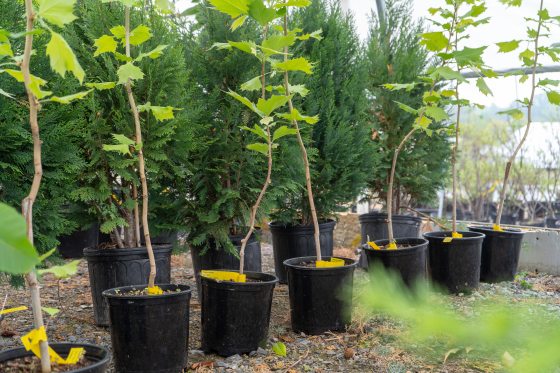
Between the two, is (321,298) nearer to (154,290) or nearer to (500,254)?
(154,290)

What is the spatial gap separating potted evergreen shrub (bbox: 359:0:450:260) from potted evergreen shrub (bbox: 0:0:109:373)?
11.1ft

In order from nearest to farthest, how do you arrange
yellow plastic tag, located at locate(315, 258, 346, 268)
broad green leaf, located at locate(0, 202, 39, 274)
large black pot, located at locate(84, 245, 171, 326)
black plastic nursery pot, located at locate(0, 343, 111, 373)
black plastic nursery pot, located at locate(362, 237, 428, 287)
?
broad green leaf, located at locate(0, 202, 39, 274) → black plastic nursery pot, located at locate(0, 343, 111, 373) → large black pot, located at locate(84, 245, 171, 326) → yellow plastic tag, located at locate(315, 258, 346, 268) → black plastic nursery pot, located at locate(362, 237, 428, 287)

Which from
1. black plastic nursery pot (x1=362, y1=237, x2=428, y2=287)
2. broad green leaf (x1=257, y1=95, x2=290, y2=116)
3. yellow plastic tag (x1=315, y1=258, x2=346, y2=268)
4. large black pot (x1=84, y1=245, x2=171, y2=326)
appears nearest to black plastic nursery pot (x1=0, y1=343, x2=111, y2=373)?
broad green leaf (x1=257, y1=95, x2=290, y2=116)

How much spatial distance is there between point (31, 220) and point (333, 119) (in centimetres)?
292

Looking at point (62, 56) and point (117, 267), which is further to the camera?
Answer: point (117, 267)

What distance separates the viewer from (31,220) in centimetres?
139

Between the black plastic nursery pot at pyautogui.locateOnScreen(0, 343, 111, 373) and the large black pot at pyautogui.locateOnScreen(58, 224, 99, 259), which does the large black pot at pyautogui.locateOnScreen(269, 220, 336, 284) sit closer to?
the large black pot at pyautogui.locateOnScreen(58, 224, 99, 259)

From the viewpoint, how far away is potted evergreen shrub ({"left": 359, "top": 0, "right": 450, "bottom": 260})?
470cm

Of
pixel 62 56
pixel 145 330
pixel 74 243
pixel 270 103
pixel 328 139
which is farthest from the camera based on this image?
pixel 74 243

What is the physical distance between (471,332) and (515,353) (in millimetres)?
62

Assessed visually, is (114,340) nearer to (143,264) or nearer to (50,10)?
(143,264)

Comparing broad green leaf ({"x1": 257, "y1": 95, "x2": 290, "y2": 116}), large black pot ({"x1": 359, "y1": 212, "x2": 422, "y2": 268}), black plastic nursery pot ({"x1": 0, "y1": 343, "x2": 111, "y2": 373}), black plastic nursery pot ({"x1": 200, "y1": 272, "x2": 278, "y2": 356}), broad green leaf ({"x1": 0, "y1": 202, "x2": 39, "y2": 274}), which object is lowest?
black plastic nursery pot ({"x1": 200, "y1": 272, "x2": 278, "y2": 356})

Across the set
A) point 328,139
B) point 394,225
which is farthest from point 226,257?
point 394,225

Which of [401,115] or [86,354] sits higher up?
[401,115]
